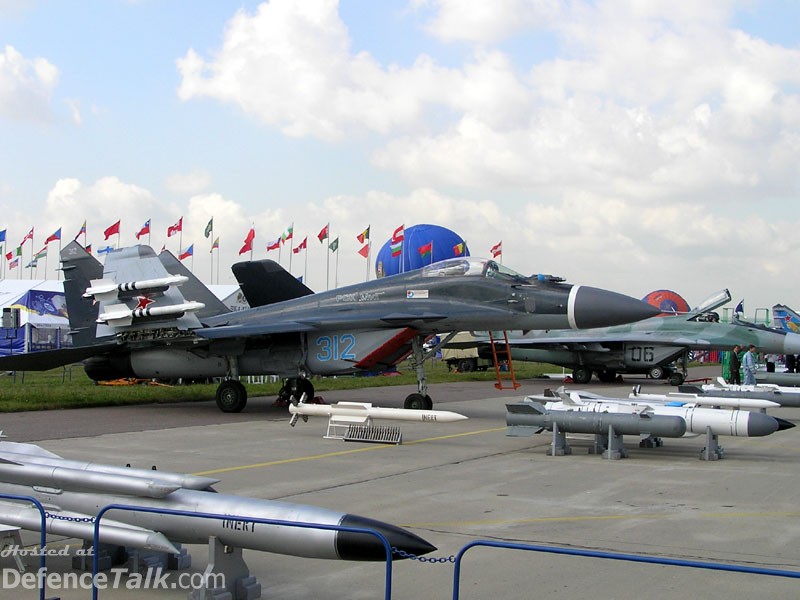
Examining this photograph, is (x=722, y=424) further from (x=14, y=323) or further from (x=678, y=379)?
(x=14, y=323)

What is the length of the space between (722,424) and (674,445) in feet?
6.36

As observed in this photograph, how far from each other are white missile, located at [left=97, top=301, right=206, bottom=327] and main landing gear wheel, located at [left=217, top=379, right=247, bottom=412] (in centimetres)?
196

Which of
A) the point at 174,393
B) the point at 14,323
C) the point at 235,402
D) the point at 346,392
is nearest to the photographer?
the point at 235,402

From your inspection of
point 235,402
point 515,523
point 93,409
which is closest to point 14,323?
point 93,409

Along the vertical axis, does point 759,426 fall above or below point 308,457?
above

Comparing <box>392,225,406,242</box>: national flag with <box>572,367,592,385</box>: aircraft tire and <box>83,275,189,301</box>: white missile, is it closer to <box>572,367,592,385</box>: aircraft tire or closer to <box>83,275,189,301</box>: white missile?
<box>572,367,592,385</box>: aircraft tire

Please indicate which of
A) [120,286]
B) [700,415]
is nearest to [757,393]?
[700,415]

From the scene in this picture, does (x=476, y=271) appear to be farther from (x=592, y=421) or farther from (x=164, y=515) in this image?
(x=164, y=515)

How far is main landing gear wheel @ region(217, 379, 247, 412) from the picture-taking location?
18.3 meters

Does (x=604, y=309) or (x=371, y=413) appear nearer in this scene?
(x=371, y=413)

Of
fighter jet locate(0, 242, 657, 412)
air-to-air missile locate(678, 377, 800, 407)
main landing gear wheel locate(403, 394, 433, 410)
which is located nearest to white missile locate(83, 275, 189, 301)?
fighter jet locate(0, 242, 657, 412)

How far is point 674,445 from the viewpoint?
14.2 m

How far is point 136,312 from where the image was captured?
18297mm

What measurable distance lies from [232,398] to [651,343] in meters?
19.2
